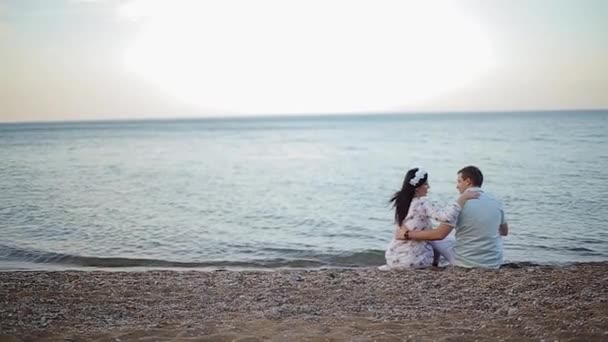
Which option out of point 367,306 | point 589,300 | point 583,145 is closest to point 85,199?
point 367,306

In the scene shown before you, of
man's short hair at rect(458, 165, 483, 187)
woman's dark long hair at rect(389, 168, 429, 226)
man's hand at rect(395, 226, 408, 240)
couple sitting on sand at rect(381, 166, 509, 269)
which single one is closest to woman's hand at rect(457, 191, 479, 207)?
couple sitting on sand at rect(381, 166, 509, 269)

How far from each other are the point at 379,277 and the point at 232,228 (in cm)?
713

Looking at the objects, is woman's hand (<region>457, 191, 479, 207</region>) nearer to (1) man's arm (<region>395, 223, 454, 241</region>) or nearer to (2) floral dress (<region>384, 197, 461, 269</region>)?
(2) floral dress (<region>384, 197, 461, 269</region>)

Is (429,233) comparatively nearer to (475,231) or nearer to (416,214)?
(416,214)

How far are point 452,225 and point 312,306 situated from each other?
2.77 meters

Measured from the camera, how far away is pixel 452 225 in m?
9.07

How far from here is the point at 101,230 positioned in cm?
1507

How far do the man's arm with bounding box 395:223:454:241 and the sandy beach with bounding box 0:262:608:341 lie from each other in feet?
1.56

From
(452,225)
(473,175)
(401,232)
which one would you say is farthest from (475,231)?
(401,232)

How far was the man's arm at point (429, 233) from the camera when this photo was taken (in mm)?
9145

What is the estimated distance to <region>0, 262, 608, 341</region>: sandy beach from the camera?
6090 mm

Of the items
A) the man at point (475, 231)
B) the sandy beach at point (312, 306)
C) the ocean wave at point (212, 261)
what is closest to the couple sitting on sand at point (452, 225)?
the man at point (475, 231)

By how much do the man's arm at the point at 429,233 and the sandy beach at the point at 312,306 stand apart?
48 centimetres

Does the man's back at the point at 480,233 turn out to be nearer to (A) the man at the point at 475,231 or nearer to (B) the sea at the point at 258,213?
(A) the man at the point at 475,231
